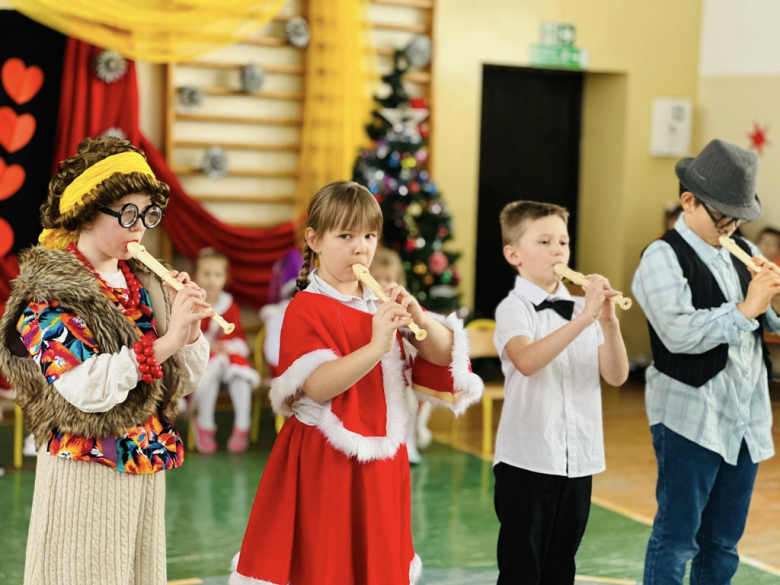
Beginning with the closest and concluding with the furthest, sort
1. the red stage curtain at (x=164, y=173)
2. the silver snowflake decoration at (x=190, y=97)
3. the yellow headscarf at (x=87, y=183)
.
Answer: the yellow headscarf at (x=87, y=183), the red stage curtain at (x=164, y=173), the silver snowflake decoration at (x=190, y=97)

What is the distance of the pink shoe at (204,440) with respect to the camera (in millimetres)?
5008

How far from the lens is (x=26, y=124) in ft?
17.5

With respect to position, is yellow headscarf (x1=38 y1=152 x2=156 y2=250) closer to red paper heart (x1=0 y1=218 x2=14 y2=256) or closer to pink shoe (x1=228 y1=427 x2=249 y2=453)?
pink shoe (x1=228 y1=427 x2=249 y2=453)

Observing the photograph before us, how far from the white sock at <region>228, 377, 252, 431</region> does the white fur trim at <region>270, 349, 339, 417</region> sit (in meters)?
3.06

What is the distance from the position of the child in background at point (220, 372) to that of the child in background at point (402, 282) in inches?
34.1

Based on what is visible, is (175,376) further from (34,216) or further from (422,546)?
(34,216)

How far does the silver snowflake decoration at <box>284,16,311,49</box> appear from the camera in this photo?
6039mm

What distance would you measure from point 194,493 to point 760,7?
5.24 meters

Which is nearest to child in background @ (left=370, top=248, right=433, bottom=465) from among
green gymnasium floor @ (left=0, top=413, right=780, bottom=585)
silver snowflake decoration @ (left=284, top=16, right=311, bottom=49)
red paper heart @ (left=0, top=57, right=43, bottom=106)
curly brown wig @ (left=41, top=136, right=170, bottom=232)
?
green gymnasium floor @ (left=0, top=413, right=780, bottom=585)

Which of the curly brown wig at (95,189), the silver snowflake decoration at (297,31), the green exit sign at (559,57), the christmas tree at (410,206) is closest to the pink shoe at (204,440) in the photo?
the christmas tree at (410,206)

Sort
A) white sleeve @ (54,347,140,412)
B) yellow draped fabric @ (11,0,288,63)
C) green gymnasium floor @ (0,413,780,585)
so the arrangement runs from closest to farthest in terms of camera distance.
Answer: white sleeve @ (54,347,140,412) < green gymnasium floor @ (0,413,780,585) < yellow draped fabric @ (11,0,288,63)

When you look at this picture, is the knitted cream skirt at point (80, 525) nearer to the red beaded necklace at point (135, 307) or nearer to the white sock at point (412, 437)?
the red beaded necklace at point (135, 307)

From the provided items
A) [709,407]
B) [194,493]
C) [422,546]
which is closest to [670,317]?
[709,407]

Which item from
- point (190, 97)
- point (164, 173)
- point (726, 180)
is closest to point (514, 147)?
point (190, 97)
